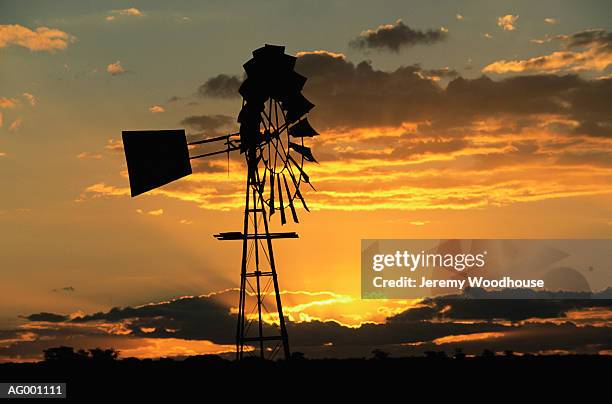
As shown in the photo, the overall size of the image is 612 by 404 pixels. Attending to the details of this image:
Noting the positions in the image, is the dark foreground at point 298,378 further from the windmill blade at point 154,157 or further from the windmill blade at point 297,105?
the windmill blade at point 297,105

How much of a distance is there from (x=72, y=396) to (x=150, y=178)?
760cm

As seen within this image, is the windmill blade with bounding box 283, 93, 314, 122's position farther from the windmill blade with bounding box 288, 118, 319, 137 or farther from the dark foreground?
the dark foreground

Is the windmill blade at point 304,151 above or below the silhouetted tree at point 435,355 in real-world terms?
above

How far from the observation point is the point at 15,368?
38.1 meters

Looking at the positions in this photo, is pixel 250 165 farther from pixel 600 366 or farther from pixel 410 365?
pixel 600 366

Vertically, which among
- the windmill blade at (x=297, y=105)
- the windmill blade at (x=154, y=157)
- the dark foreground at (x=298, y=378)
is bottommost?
the dark foreground at (x=298, y=378)

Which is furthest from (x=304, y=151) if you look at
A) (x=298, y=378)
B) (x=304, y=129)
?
(x=298, y=378)

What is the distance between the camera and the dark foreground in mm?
33188

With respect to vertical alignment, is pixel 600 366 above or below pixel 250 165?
below

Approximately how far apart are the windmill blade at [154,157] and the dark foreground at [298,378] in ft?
21.4

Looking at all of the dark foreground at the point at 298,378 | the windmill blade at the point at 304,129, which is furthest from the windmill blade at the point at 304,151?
the dark foreground at the point at 298,378

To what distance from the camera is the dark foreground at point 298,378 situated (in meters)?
33.2

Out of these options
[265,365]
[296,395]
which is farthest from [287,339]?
[296,395]

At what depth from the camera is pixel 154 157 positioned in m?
34.9
